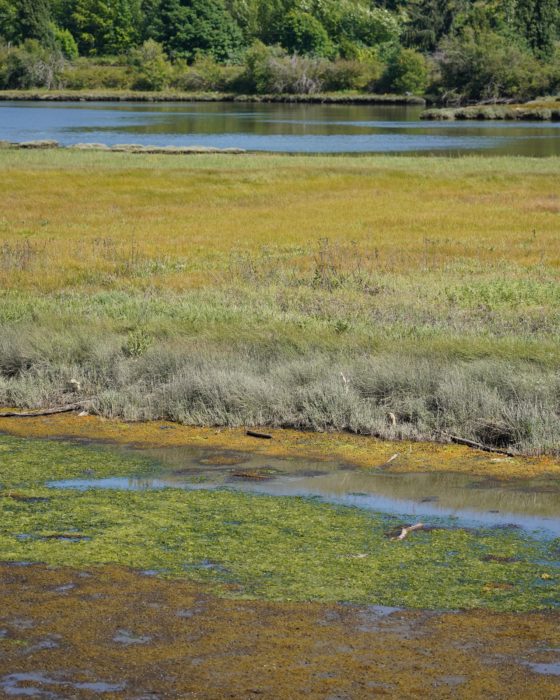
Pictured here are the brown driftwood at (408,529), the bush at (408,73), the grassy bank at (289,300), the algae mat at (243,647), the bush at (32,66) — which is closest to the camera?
the algae mat at (243,647)

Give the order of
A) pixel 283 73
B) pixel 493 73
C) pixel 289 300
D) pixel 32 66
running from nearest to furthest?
pixel 289 300, pixel 493 73, pixel 283 73, pixel 32 66

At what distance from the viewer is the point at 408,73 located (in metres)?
163

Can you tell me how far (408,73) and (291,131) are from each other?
258 ft

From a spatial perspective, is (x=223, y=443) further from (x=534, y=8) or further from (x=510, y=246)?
(x=534, y=8)

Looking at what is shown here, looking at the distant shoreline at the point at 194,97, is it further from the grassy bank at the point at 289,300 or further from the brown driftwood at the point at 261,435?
the brown driftwood at the point at 261,435

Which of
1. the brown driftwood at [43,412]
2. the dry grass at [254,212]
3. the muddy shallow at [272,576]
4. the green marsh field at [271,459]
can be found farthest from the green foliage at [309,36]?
the muddy shallow at [272,576]

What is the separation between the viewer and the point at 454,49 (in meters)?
152

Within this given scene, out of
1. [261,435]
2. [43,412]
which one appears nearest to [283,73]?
[43,412]

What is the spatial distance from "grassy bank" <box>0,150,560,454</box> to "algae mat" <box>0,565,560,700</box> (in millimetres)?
5791

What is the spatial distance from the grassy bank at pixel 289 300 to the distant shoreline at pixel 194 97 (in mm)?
114920

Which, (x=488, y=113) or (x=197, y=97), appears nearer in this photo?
(x=488, y=113)

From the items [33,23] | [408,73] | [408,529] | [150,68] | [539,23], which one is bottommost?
[408,529]

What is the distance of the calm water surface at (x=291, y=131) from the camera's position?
71.5 meters

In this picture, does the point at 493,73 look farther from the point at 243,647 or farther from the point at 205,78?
the point at 243,647
